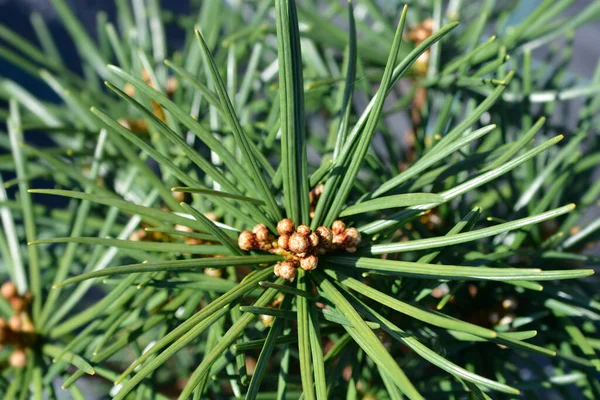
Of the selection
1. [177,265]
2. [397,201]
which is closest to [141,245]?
[177,265]

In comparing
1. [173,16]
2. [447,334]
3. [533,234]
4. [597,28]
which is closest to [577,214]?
[533,234]

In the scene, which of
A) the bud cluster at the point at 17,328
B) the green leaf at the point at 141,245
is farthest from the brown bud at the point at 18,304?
the green leaf at the point at 141,245

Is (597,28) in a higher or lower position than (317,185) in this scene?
higher

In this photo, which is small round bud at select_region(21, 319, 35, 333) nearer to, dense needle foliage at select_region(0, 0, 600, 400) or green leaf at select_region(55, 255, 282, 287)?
dense needle foliage at select_region(0, 0, 600, 400)

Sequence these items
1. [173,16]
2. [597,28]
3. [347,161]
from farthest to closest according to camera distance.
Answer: [597,28] < [173,16] < [347,161]

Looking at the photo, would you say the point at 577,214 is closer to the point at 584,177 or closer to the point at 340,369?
the point at 584,177

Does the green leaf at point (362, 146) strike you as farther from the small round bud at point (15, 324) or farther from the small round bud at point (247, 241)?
the small round bud at point (15, 324)

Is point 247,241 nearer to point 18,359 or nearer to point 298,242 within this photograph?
point 298,242
